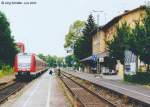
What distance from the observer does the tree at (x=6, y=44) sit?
8138cm

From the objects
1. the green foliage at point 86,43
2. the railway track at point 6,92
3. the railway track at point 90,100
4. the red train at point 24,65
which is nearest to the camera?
the railway track at point 90,100

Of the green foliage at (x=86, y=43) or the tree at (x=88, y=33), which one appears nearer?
the green foliage at (x=86, y=43)

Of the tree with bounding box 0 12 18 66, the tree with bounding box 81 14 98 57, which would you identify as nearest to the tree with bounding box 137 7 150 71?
the tree with bounding box 0 12 18 66

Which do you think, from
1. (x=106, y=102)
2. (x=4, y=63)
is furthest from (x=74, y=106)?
(x=4, y=63)

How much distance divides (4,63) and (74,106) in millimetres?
62426

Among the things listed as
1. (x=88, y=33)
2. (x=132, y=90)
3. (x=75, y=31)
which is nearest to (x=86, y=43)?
(x=88, y=33)

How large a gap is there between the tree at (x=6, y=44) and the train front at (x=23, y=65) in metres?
29.8

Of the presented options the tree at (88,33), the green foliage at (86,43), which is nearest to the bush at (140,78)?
the green foliage at (86,43)

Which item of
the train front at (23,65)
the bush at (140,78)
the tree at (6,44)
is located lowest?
the bush at (140,78)

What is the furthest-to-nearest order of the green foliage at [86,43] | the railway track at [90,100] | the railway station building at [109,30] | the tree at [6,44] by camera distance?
1. the green foliage at [86,43]
2. the tree at [6,44]
3. the railway station building at [109,30]
4. the railway track at [90,100]

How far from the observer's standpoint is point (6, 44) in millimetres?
81938

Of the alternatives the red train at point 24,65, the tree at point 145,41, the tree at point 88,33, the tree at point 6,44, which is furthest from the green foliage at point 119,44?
the tree at point 88,33

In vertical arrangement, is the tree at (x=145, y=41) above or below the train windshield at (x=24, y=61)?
above

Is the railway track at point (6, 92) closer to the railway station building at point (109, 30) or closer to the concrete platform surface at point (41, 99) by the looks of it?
the concrete platform surface at point (41, 99)
